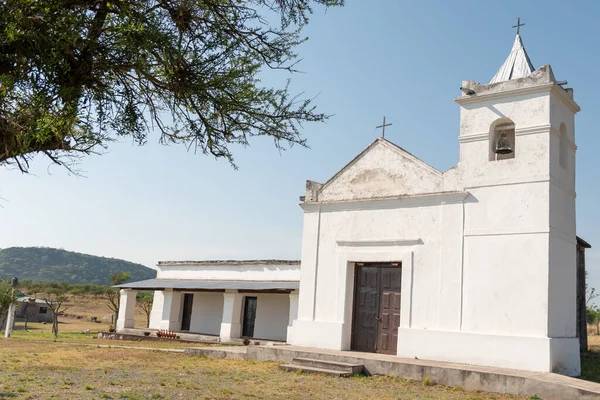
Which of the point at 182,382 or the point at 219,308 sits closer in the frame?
the point at 182,382

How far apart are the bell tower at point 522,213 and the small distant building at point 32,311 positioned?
138 feet

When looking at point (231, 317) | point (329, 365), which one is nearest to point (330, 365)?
point (329, 365)

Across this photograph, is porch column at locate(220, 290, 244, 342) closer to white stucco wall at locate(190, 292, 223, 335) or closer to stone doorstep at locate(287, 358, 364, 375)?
white stucco wall at locate(190, 292, 223, 335)

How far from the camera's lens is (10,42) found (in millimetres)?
3926

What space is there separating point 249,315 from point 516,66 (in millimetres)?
15802

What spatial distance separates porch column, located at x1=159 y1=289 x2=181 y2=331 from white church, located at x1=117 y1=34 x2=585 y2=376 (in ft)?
40.5

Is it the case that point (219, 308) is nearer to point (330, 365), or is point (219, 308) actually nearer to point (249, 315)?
point (249, 315)

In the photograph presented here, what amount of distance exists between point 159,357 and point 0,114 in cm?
1086

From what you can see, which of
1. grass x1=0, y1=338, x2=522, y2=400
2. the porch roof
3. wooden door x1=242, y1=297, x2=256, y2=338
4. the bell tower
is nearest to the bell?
the bell tower

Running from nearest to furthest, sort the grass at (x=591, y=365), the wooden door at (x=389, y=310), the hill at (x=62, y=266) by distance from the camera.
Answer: the grass at (x=591, y=365) → the wooden door at (x=389, y=310) → the hill at (x=62, y=266)

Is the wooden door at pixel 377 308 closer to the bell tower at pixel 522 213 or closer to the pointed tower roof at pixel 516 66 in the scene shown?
the bell tower at pixel 522 213

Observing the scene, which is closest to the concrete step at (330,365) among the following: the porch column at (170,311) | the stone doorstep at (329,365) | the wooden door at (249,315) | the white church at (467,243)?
the stone doorstep at (329,365)

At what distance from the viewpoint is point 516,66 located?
13188 millimetres

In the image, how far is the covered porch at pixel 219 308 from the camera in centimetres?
2222
